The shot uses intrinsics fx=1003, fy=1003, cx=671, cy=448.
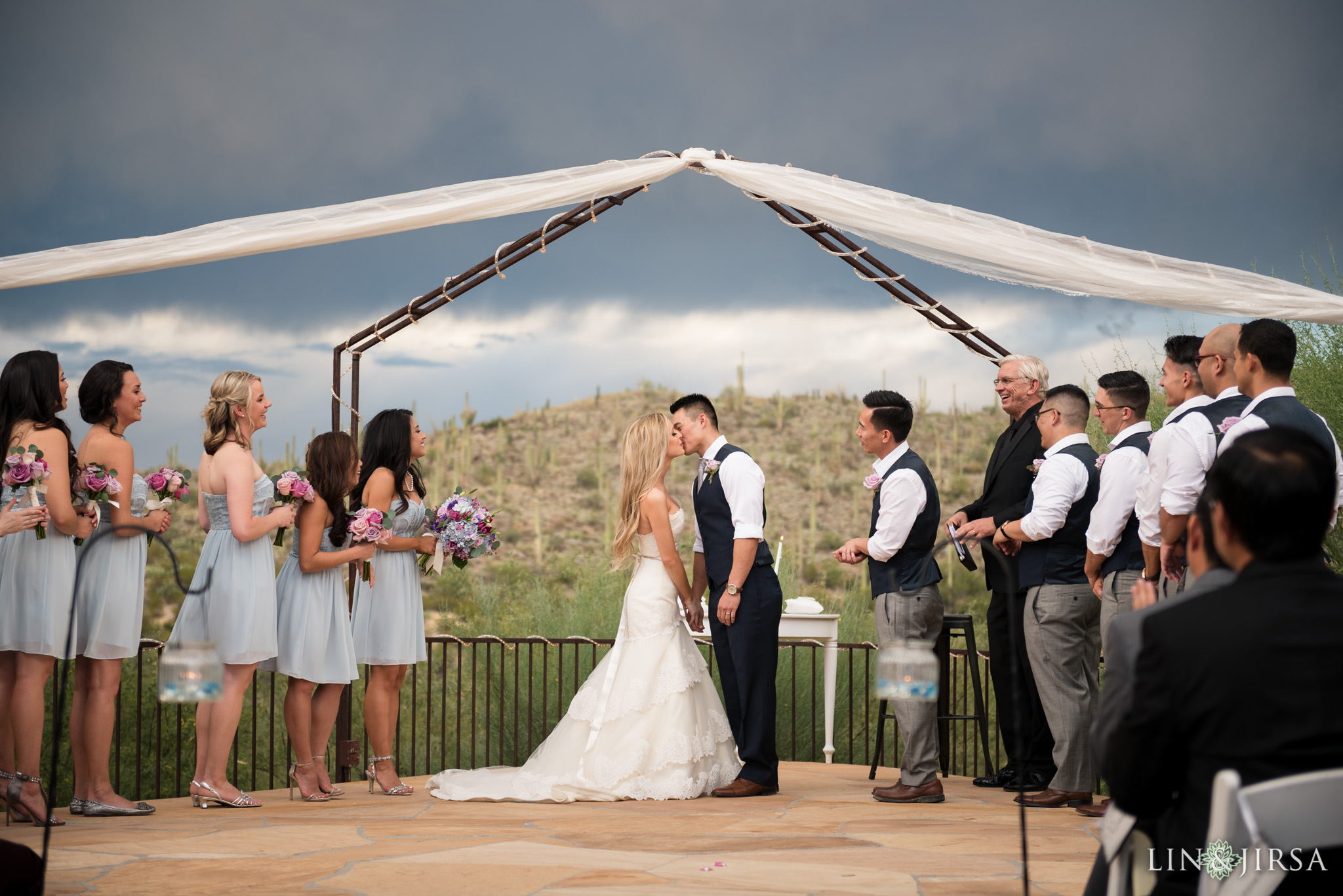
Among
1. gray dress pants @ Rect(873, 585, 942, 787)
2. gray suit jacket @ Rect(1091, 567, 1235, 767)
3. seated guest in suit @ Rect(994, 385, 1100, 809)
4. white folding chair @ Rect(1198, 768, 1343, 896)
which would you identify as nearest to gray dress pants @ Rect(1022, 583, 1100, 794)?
seated guest in suit @ Rect(994, 385, 1100, 809)

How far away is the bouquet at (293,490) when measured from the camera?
4.99 m

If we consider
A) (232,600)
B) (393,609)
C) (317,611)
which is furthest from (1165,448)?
(232,600)

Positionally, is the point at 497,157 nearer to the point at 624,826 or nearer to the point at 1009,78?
the point at 1009,78

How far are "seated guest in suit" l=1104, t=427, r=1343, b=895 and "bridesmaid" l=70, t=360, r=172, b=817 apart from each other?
4185mm

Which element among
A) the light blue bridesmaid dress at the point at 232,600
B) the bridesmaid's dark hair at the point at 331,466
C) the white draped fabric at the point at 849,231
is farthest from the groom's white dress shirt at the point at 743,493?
the light blue bridesmaid dress at the point at 232,600

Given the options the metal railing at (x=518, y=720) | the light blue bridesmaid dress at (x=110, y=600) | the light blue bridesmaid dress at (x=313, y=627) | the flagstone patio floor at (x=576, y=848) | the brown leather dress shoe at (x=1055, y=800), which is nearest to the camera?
the flagstone patio floor at (x=576, y=848)

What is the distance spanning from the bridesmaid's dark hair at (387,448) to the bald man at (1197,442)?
3.77 m

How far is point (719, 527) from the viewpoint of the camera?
219 inches

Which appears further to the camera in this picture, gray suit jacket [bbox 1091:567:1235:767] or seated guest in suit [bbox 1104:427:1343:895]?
gray suit jacket [bbox 1091:567:1235:767]

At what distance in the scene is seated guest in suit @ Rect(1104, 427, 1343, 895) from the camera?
1.76 metres

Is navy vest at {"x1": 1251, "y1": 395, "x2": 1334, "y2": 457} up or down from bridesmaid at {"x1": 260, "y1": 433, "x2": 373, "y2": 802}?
up

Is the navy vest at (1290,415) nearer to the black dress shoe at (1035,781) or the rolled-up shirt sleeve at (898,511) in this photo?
the rolled-up shirt sleeve at (898,511)

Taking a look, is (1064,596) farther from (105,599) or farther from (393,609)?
(105,599)

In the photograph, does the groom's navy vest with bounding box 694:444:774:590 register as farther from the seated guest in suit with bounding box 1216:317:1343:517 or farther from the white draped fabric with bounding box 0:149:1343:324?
the seated guest in suit with bounding box 1216:317:1343:517
